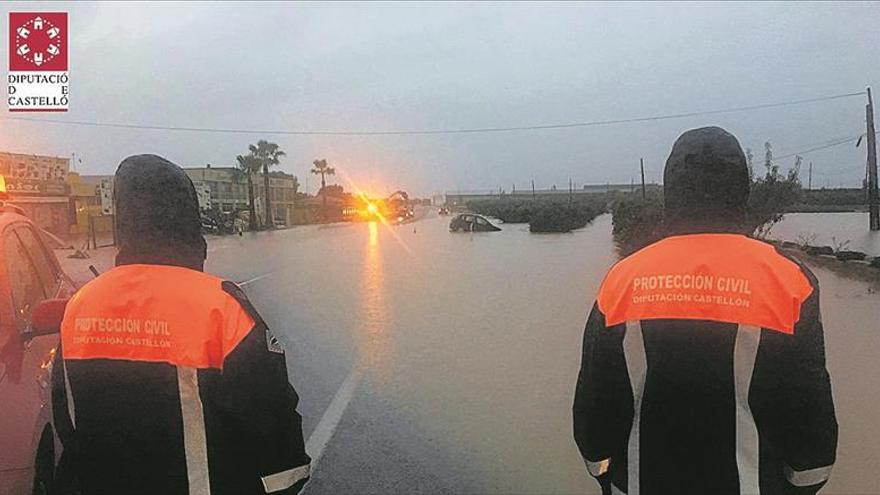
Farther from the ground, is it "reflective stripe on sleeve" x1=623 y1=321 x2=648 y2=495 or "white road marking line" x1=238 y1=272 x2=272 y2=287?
"reflective stripe on sleeve" x1=623 y1=321 x2=648 y2=495

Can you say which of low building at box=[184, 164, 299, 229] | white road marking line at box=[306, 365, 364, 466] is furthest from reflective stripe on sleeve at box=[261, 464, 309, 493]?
low building at box=[184, 164, 299, 229]

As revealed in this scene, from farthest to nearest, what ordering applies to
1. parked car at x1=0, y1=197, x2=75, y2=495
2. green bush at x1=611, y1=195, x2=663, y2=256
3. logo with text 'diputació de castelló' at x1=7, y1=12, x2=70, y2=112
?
green bush at x1=611, y1=195, x2=663, y2=256 → logo with text 'diputació de castelló' at x1=7, y1=12, x2=70, y2=112 → parked car at x1=0, y1=197, x2=75, y2=495

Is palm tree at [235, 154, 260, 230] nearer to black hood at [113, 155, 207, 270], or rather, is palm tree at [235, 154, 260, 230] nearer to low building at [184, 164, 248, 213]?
low building at [184, 164, 248, 213]

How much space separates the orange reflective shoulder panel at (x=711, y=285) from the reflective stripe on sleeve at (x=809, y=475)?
405 millimetres

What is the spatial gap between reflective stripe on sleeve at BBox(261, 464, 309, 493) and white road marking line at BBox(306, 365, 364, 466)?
10.3ft

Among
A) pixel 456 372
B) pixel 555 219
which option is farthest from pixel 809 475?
pixel 555 219

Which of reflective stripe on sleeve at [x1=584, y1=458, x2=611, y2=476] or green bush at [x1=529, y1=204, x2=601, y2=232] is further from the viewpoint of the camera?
green bush at [x1=529, y1=204, x2=601, y2=232]

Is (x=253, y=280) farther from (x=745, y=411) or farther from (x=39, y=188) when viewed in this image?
(x=745, y=411)

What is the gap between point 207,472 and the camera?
2.14 meters

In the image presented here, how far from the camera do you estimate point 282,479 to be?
7.18ft

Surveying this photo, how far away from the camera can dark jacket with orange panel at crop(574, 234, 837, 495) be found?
6.81 feet

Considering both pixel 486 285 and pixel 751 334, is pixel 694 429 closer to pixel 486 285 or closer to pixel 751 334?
pixel 751 334

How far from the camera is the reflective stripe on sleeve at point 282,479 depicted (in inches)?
85.5

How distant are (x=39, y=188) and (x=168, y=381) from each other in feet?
19.1
